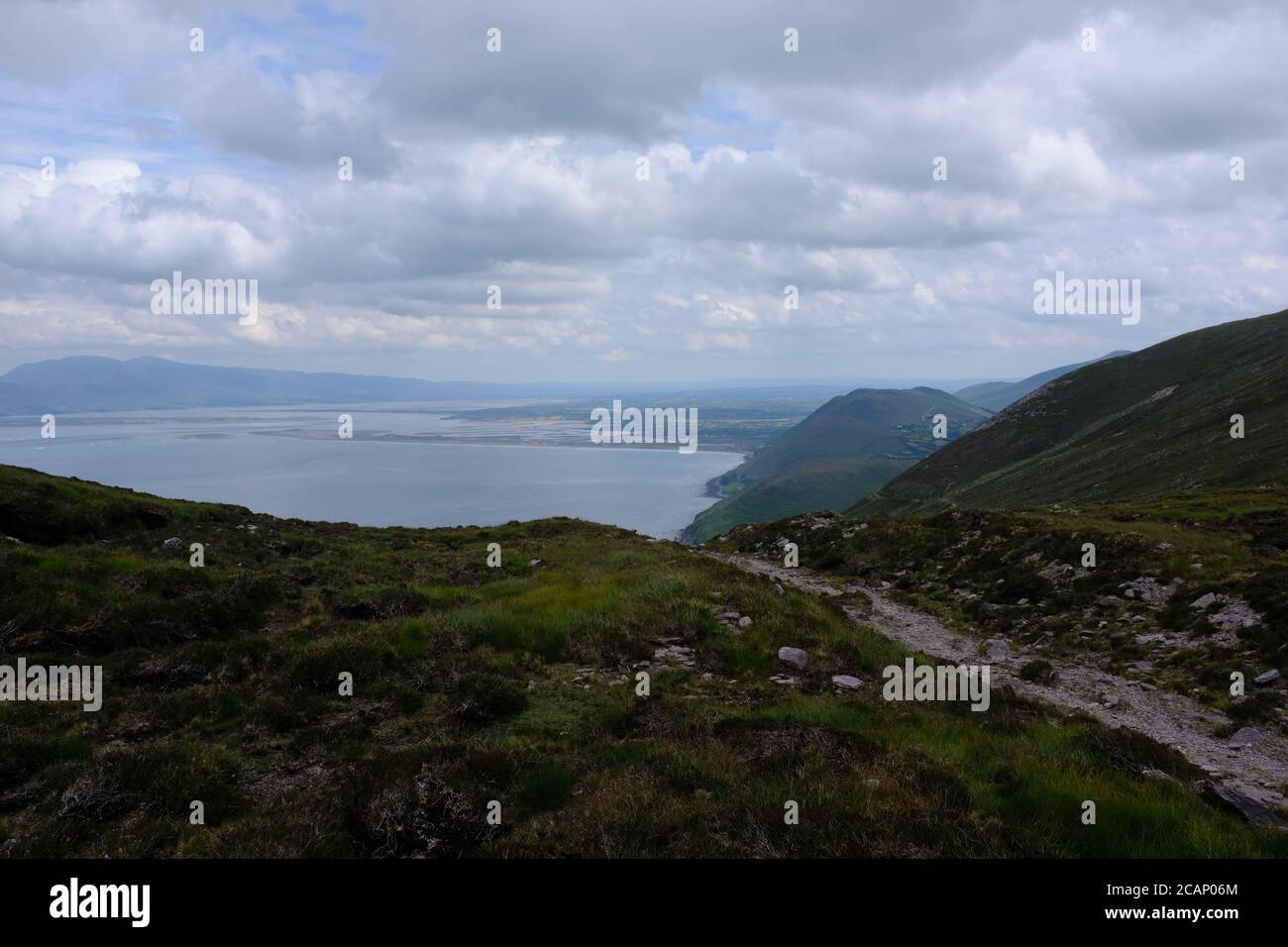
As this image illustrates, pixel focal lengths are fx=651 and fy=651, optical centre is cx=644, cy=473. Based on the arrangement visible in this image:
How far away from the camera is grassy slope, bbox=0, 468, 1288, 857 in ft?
23.4

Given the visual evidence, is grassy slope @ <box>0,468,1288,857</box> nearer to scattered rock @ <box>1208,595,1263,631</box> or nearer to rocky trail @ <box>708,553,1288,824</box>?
rocky trail @ <box>708,553,1288,824</box>

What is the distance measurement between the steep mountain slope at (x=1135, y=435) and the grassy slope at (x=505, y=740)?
51249 millimetres

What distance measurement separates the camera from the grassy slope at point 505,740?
7121mm

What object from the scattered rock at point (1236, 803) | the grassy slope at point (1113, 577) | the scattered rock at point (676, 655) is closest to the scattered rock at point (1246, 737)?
the grassy slope at point (1113, 577)

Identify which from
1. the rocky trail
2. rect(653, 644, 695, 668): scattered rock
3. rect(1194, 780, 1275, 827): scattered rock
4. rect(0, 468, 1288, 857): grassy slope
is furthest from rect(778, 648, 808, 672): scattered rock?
rect(1194, 780, 1275, 827): scattered rock

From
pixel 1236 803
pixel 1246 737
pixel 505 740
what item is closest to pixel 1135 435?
pixel 1246 737

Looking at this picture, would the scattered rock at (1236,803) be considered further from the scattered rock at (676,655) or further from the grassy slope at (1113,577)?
the scattered rock at (676,655)

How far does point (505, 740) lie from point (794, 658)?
7447mm

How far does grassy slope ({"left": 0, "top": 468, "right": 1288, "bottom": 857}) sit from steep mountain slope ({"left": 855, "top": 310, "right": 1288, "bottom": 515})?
168 ft

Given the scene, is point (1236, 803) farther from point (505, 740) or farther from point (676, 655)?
point (505, 740)

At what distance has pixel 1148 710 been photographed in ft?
46.1

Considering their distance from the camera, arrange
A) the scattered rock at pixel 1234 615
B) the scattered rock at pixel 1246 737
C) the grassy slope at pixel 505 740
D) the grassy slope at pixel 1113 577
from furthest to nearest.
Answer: the scattered rock at pixel 1234 615 < the grassy slope at pixel 1113 577 < the scattered rock at pixel 1246 737 < the grassy slope at pixel 505 740
